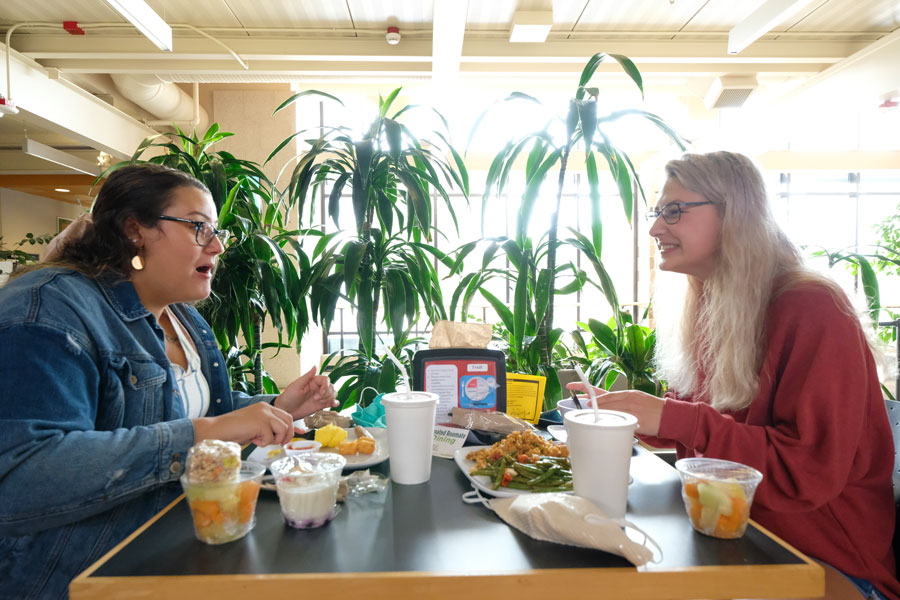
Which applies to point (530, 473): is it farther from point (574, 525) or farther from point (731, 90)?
point (731, 90)

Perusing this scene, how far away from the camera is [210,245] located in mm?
1563

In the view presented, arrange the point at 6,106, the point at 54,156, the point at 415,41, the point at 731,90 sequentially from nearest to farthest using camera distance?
the point at 6,106, the point at 415,41, the point at 731,90, the point at 54,156

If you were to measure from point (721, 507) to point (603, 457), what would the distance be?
195mm

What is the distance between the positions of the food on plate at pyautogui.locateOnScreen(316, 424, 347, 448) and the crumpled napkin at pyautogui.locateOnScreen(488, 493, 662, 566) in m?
0.51

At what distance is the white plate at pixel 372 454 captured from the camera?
124 cm

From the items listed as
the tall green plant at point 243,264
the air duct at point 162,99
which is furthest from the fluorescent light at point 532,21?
the air duct at point 162,99

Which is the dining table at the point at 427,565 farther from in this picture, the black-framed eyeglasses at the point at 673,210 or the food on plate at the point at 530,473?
the black-framed eyeglasses at the point at 673,210

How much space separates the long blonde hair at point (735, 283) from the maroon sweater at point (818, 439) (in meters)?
0.06

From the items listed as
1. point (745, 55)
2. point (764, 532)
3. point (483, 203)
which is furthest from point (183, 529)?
point (745, 55)

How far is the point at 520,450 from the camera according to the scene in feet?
3.99

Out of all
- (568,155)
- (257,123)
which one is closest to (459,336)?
(568,155)

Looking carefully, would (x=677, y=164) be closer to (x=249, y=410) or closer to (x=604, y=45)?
(x=249, y=410)

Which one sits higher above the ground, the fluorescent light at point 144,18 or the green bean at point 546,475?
the fluorescent light at point 144,18

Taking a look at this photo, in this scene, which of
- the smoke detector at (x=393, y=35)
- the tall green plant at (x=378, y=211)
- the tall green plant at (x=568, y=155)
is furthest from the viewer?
the smoke detector at (x=393, y=35)
